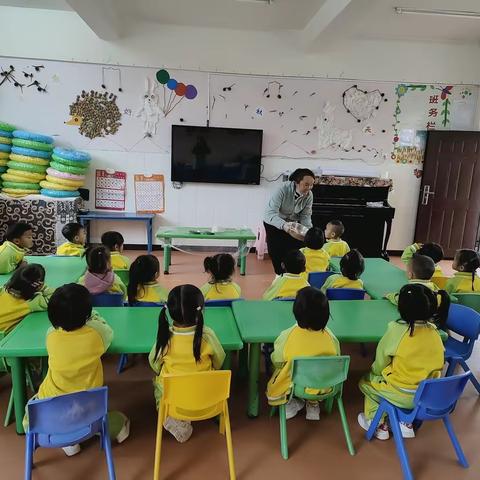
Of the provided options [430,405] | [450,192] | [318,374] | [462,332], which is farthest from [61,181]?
[450,192]

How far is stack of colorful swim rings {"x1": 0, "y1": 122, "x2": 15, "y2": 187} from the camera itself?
506 centimetres

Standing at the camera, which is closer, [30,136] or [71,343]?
[71,343]

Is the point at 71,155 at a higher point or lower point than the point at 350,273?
higher

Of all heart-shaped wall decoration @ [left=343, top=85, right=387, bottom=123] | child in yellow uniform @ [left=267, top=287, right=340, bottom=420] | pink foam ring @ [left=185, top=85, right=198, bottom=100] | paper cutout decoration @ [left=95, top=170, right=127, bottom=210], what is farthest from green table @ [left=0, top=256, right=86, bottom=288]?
heart-shaped wall decoration @ [left=343, top=85, right=387, bottom=123]

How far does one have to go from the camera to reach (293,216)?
3867 mm

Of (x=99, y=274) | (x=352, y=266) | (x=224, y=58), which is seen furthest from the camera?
(x=224, y=58)

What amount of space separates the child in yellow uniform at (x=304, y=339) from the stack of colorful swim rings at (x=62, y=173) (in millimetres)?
4180

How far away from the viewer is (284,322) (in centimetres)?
222

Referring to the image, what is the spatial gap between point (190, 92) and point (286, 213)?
2.72m

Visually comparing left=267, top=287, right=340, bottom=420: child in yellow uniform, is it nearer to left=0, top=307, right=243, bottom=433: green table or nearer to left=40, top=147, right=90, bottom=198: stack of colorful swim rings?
left=0, top=307, right=243, bottom=433: green table

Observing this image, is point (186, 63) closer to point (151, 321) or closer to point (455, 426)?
point (151, 321)

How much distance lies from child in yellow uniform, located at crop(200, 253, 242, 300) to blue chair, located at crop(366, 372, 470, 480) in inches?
43.3

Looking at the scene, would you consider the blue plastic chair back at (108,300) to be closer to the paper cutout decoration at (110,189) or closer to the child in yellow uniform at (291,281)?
the child in yellow uniform at (291,281)

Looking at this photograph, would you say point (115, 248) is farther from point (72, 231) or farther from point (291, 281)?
point (291, 281)
